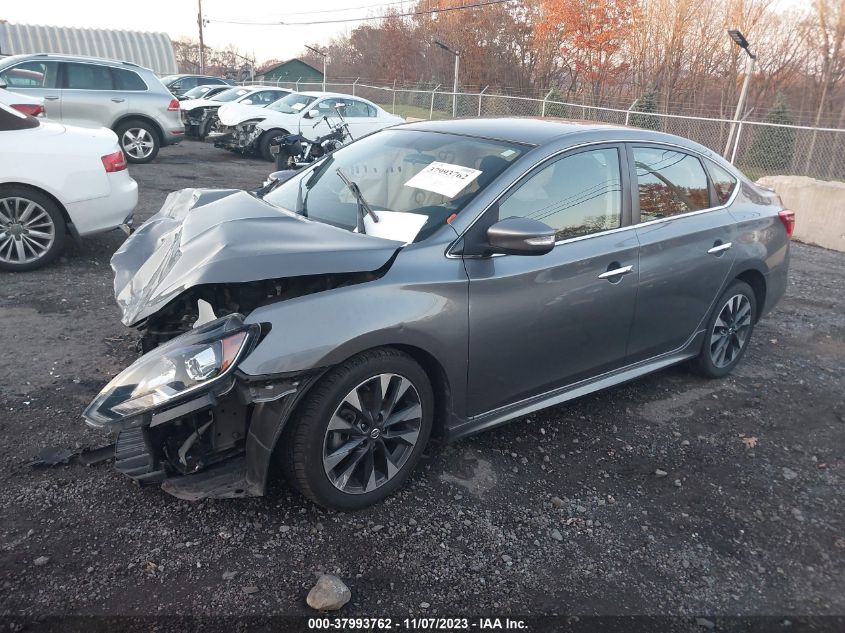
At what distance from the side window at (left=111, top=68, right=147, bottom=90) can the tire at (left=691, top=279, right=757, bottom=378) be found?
10949 mm

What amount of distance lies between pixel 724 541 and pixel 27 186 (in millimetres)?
5623

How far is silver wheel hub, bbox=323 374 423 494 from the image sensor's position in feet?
9.06

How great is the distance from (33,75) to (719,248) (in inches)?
454

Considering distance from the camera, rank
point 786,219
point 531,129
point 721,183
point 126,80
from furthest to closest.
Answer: point 126,80, point 786,219, point 721,183, point 531,129

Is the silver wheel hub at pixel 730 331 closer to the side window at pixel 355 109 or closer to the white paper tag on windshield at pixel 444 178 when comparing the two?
the white paper tag on windshield at pixel 444 178

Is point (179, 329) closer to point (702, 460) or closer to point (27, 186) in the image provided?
point (702, 460)

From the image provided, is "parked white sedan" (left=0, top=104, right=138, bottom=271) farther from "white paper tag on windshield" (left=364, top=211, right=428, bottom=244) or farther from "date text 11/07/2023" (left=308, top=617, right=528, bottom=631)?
"date text 11/07/2023" (left=308, top=617, right=528, bottom=631)

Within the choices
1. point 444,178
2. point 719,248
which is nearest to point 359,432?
point 444,178

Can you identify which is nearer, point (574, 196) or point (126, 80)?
point (574, 196)

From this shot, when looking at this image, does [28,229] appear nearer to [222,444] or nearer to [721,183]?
[222,444]

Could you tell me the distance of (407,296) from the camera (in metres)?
2.82

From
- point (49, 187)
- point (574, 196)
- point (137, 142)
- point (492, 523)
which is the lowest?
point (492, 523)

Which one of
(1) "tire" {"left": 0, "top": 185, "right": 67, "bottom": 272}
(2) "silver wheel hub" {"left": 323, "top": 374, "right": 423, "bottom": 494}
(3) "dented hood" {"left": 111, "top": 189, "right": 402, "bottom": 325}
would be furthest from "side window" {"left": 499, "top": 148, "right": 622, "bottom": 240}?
(1) "tire" {"left": 0, "top": 185, "right": 67, "bottom": 272}

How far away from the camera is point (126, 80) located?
11.7m
